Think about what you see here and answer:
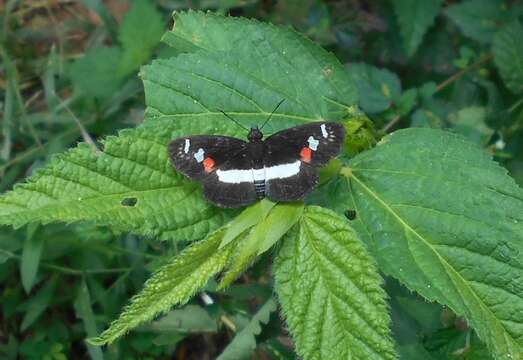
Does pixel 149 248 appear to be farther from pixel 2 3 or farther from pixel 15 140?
pixel 2 3

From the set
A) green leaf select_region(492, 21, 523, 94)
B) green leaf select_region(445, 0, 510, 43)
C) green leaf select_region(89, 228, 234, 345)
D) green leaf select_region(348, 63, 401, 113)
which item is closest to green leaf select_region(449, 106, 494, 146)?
green leaf select_region(492, 21, 523, 94)

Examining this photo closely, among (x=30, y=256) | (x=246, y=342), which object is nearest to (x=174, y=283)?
(x=246, y=342)

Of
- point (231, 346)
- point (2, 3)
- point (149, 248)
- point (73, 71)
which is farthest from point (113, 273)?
point (2, 3)

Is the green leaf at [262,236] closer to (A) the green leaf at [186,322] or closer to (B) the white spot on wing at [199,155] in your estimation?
(B) the white spot on wing at [199,155]

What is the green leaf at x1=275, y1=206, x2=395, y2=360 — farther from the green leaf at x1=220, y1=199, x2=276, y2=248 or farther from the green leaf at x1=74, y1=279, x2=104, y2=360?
the green leaf at x1=74, y1=279, x2=104, y2=360

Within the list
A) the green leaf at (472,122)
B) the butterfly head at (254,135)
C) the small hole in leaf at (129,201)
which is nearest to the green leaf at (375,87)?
the green leaf at (472,122)
